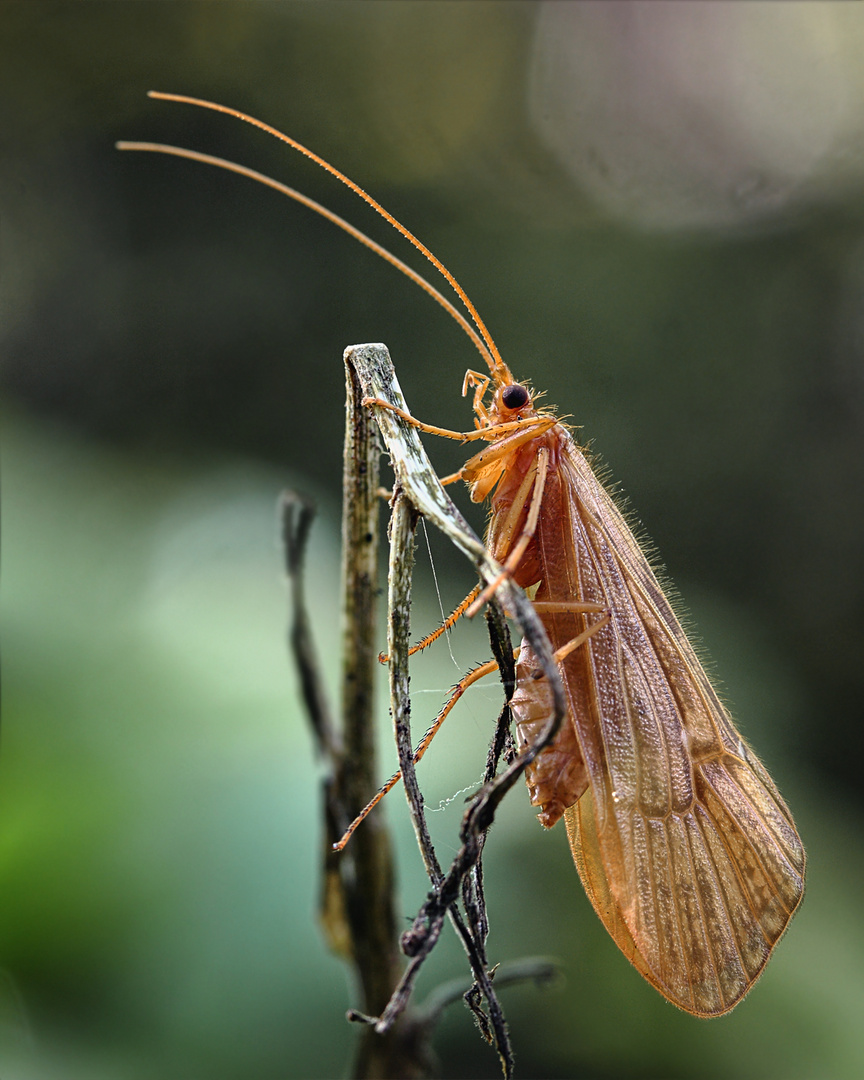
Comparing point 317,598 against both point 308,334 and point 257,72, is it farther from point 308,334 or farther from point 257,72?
point 257,72

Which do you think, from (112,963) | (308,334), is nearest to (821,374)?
(308,334)

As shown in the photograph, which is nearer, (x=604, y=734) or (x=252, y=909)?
(x=604, y=734)

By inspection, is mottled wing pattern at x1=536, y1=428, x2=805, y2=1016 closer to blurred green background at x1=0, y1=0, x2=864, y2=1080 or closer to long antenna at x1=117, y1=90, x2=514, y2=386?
long antenna at x1=117, y1=90, x2=514, y2=386

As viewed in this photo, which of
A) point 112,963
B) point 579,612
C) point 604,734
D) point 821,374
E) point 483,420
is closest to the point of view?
point 604,734

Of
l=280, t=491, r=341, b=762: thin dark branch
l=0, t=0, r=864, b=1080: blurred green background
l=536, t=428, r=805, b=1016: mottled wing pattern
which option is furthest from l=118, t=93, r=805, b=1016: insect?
l=0, t=0, r=864, b=1080: blurred green background

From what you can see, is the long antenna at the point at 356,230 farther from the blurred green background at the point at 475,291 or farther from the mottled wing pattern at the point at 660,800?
the blurred green background at the point at 475,291

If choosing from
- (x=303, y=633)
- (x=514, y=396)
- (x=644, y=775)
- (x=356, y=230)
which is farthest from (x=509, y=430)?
(x=644, y=775)

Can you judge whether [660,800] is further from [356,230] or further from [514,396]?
[356,230]
